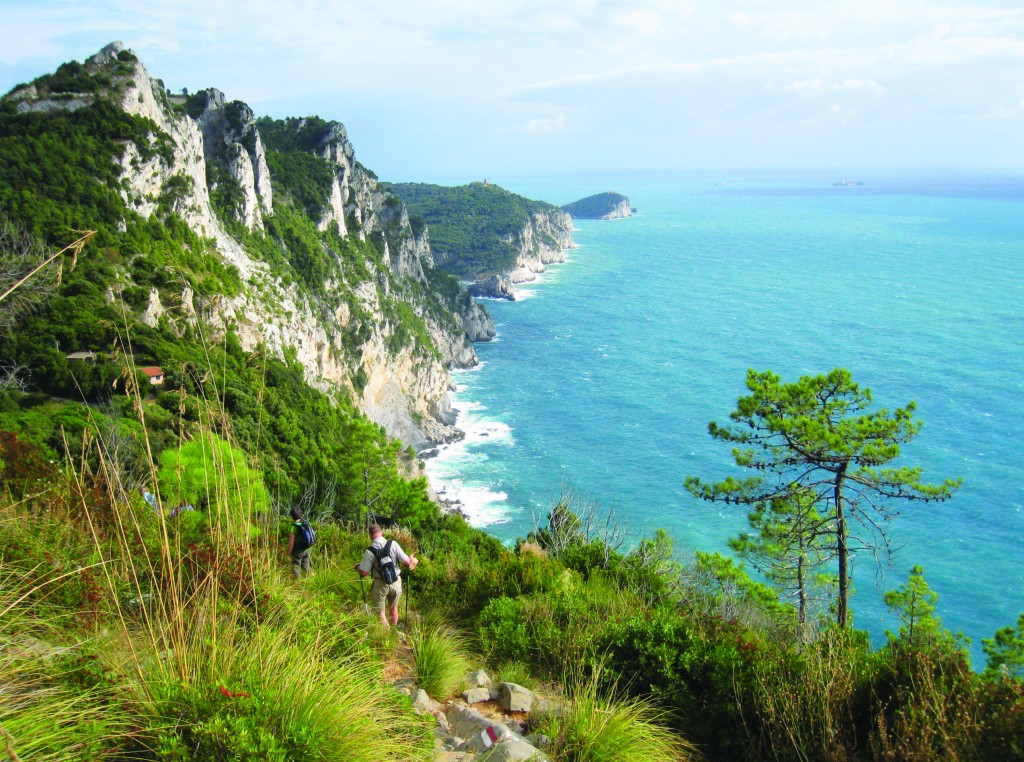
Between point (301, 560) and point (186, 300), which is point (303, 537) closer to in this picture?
point (301, 560)

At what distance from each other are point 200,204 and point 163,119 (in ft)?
20.6

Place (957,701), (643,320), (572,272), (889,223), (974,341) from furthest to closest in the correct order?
(889,223), (572,272), (643,320), (974,341), (957,701)

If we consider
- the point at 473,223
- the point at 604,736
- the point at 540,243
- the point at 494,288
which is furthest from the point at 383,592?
the point at 540,243

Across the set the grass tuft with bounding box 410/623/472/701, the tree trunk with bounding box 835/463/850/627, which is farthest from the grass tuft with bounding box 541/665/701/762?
the tree trunk with bounding box 835/463/850/627

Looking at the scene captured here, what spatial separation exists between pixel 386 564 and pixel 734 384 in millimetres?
60769

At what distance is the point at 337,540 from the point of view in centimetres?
988

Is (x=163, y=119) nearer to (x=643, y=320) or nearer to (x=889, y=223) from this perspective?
(x=643, y=320)

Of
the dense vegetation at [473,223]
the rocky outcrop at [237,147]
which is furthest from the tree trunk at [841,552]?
the dense vegetation at [473,223]

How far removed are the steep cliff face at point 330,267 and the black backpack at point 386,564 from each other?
16838 millimetres

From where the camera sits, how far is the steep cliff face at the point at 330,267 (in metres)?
38.8

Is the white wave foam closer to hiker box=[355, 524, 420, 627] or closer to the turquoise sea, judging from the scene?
the turquoise sea

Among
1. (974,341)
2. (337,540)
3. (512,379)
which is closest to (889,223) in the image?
(974,341)

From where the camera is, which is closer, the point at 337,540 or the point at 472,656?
the point at 472,656

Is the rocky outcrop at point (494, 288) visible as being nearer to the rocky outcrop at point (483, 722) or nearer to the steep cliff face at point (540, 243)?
the steep cliff face at point (540, 243)
